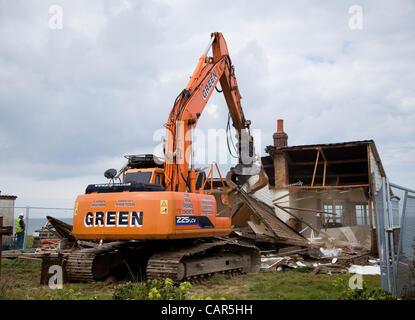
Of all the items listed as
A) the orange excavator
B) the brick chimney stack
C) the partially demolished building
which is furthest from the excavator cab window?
the brick chimney stack

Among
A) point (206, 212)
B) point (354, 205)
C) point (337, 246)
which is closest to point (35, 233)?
point (206, 212)

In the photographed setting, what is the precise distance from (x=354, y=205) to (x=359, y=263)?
11341 millimetres

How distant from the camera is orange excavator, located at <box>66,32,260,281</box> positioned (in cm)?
812

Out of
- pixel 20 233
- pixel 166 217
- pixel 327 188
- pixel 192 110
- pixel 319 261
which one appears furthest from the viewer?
pixel 327 188

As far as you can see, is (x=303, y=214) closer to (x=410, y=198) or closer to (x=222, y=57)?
(x=222, y=57)

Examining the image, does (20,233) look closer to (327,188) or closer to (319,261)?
(319,261)

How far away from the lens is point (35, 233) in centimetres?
1864

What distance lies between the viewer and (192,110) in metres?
9.89

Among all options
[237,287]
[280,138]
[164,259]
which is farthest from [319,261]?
[280,138]

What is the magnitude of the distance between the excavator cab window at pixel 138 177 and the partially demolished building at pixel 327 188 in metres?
9.83

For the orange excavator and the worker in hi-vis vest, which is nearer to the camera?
the orange excavator

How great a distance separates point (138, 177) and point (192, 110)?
2167mm

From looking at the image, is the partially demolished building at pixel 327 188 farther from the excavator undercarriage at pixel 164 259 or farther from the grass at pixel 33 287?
the grass at pixel 33 287

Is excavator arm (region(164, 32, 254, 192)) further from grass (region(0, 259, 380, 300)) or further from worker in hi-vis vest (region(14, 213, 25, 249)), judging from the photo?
worker in hi-vis vest (region(14, 213, 25, 249))
